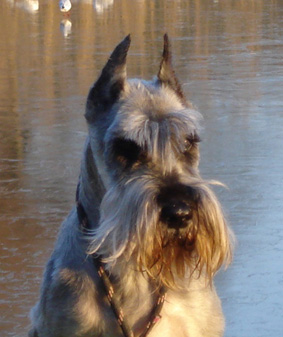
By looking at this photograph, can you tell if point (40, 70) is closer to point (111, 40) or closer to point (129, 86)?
point (111, 40)

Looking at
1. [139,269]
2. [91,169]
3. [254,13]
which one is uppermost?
[91,169]

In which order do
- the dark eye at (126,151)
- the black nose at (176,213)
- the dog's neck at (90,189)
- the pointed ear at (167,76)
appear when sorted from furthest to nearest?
the pointed ear at (167,76)
the dog's neck at (90,189)
the dark eye at (126,151)
the black nose at (176,213)

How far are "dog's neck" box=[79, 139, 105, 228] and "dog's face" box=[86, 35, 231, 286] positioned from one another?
0.11m

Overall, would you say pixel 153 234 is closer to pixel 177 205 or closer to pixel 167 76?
pixel 177 205

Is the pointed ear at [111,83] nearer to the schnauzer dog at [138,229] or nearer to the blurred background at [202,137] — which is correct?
the schnauzer dog at [138,229]

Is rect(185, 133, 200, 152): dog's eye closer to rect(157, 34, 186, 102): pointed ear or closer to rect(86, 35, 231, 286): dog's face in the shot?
rect(86, 35, 231, 286): dog's face

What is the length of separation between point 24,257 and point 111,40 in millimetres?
14027

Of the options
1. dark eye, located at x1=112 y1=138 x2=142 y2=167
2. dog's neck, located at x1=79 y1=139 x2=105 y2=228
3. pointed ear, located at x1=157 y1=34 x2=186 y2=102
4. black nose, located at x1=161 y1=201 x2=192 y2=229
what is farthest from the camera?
pointed ear, located at x1=157 y1=34 x2=186 y2=102

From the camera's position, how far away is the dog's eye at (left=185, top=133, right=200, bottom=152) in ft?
11.9

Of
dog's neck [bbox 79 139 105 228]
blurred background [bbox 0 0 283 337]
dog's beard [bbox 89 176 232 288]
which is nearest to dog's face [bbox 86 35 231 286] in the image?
dog's beard [bbox 89 176 232 288]

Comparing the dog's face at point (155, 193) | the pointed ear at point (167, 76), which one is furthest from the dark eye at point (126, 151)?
the pointed ear at point (167, 76)

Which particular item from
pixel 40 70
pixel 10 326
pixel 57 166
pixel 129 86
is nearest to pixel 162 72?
pixel 129 86

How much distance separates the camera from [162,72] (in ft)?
13.5

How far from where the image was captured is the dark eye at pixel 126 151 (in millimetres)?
3572
